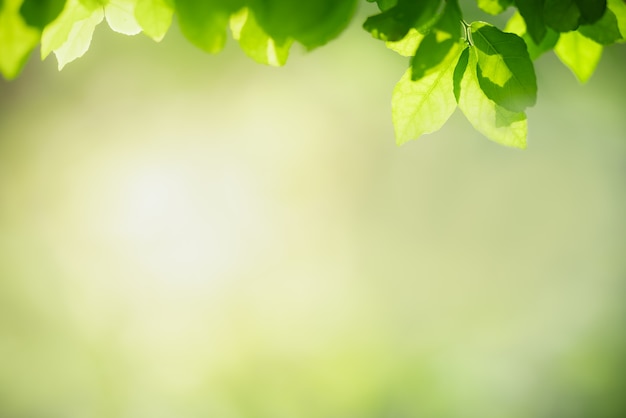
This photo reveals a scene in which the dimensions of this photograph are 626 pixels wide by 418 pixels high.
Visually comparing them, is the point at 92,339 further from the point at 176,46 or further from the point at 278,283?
the point at 176,46

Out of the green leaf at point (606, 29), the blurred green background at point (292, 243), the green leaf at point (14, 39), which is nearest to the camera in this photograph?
the green leaf at point (14, 39)

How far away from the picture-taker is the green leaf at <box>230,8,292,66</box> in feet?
1.79

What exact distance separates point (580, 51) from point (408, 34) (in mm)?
228

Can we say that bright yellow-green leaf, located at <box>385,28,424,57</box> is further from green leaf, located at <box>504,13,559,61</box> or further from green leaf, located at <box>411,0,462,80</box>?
green leaf, located at <box>504,13,559,61</box>

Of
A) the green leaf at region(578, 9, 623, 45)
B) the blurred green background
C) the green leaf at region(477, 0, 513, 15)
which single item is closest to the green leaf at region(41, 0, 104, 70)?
the green leaf at region(477, 0, 513, 15)

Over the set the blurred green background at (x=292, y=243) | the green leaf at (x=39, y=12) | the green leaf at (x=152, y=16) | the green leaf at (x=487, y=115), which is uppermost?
the green leaf at (x=39, y=12)

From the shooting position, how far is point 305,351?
580cm

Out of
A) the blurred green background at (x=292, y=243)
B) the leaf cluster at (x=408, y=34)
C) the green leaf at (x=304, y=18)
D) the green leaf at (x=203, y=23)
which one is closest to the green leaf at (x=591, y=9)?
the leaf cluster at (x=408, y=34)

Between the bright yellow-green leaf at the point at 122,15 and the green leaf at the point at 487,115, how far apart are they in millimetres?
345

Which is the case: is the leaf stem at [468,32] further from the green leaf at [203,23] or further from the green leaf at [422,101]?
the green leaf at [203,23]

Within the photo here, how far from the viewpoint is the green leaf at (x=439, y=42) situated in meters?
0.56

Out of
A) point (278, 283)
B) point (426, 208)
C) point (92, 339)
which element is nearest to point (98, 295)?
point (92, 339)

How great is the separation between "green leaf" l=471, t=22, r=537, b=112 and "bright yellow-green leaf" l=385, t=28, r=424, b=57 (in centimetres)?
6

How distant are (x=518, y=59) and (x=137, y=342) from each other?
5.75m
